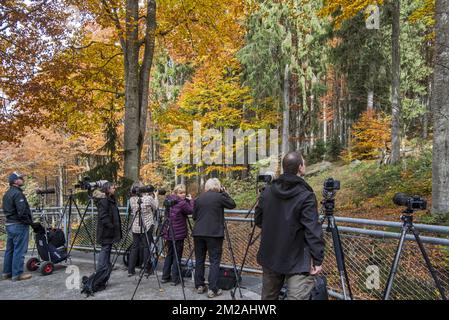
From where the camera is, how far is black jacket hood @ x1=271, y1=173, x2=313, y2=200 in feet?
11.7

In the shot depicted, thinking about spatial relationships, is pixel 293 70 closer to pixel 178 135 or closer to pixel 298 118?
pixel 298 118

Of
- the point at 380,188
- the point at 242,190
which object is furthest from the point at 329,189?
the point at 242,190

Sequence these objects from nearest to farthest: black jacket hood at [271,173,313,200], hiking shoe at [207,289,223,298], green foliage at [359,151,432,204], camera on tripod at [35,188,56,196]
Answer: black jacket hood at [271,173,313,200] < hiking shoe at [207,289,223,298] < camera on tripod at [35,188,56,196] < green foliage at [359,151,432,204]

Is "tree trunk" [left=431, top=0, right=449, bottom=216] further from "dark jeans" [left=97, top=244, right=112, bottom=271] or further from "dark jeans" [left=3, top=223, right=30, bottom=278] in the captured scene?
"dark jeans" [left=3, top=223, right=30, bottom=278]

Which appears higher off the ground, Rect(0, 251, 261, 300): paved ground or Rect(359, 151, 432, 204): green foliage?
Rect(359, 151, 432, 204): green foliage

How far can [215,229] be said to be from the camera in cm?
571

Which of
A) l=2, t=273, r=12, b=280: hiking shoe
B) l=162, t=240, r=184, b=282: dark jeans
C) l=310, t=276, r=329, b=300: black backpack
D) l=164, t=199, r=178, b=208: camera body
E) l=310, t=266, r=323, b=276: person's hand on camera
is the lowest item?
l=2, t=273, r=12, b=280: hiking shoe

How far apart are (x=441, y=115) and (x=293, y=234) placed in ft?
21.4

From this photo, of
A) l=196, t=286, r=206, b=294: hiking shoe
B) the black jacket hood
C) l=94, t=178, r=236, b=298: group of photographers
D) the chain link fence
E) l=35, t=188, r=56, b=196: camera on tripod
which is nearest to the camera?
the black jacket hood

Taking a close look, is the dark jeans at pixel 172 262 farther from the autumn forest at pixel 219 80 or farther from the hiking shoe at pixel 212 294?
the autumn forest at pixel 219 80

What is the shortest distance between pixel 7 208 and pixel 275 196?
19.0 ft

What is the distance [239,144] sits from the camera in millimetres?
18672

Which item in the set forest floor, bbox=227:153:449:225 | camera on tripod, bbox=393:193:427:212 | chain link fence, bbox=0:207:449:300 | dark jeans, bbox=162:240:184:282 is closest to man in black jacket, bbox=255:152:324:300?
camera on tripod, bbox=393:193:427:212
